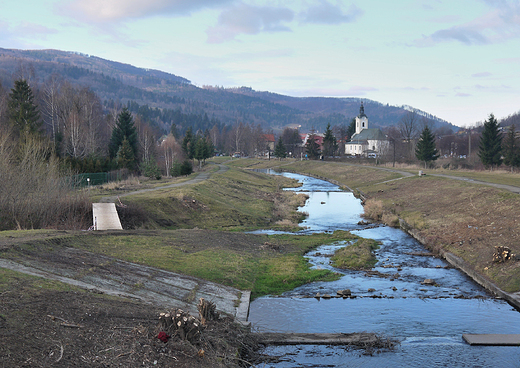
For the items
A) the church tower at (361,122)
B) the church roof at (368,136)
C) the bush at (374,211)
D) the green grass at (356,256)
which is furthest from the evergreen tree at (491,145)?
the church tower at (361,122)

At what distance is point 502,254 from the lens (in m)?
21.9

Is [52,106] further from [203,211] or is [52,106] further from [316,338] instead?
[316,338]

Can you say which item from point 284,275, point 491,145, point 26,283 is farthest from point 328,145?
point 26,283

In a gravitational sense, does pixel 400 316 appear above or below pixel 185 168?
below

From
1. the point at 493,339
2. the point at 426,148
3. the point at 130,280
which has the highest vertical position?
the point at 426,148

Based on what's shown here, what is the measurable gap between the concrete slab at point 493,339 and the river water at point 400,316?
18 centimetres

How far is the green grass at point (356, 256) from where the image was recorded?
80.9 ft

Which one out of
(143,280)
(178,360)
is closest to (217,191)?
(143,280)

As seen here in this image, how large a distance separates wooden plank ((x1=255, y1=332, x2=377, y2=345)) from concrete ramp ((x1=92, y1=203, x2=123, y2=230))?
581 inches

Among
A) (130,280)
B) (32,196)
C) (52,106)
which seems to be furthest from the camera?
(52,106)

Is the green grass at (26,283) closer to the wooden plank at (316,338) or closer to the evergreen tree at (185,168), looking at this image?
the wooden plank at (316,338)

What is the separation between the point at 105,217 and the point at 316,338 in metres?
18.4

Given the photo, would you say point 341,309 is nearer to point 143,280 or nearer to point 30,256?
point 143,280

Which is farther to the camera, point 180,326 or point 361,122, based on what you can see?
point 361,122
